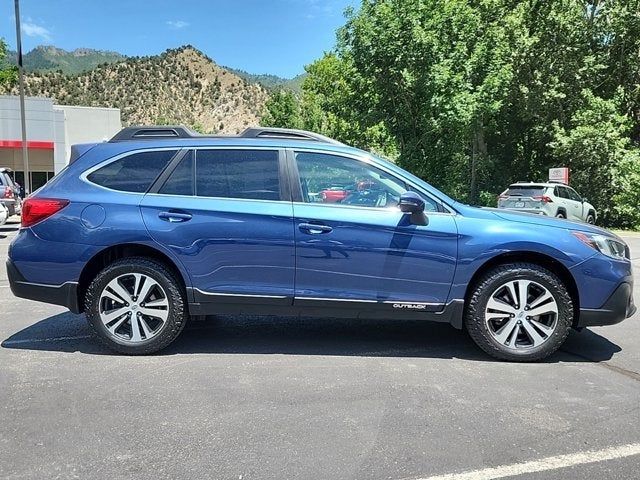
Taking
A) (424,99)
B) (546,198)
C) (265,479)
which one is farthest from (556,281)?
(424,99)

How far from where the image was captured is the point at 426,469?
3.01 meters

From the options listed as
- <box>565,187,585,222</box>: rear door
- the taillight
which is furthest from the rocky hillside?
the taillight

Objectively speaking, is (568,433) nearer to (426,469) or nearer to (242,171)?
(426,469)

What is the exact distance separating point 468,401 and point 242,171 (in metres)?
2.53

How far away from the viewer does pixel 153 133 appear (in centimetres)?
511

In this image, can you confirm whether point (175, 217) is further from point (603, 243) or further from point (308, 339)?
point (603, 243)

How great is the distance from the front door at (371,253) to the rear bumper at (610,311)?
1.15 m

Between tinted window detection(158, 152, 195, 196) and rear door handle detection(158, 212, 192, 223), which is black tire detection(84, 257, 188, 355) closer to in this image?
rear door handle detection(158, 212, 192, 223)

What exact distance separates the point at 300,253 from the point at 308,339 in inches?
43.5

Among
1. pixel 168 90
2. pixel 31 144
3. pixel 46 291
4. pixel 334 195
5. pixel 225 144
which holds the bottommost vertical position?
pixel 46 291

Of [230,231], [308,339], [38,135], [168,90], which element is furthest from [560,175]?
[168,90]

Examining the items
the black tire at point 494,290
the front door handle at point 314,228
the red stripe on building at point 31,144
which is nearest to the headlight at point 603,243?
the black tire at point 494,290

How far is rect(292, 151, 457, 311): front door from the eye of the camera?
459 centimetres

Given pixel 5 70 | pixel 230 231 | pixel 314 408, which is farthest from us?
pixel 5 70
